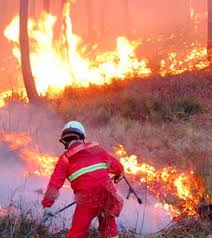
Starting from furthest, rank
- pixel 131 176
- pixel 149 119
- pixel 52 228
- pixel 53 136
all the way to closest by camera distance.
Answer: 1. pixel 149 119
2. pixel 53 136
3. pixel 131 176
4. pixel 52 228

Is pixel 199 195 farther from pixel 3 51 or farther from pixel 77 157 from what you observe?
pixel 3 51

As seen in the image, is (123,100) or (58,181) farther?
(123,100)

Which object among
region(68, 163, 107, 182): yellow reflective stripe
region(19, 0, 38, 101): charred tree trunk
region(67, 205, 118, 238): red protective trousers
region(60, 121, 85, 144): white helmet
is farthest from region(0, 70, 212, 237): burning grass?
region(60, 121, 85, 144): white helmet

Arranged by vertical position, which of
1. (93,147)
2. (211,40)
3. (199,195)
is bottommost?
(93,147)

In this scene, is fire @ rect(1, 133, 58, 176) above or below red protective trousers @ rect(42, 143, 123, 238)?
above

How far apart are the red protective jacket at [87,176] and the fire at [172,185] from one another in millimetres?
1683

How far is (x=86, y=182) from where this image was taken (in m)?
5.06

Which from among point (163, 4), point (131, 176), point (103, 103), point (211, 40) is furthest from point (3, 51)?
point (131, 176)

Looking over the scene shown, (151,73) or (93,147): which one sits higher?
(151,73)

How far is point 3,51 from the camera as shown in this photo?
36.2 metres

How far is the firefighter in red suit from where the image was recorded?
501 cm

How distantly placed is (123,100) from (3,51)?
25505mm

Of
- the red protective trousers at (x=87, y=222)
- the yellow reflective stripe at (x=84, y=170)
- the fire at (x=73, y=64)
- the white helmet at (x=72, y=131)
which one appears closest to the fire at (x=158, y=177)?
the red protective trousers at (x=87, y=222)

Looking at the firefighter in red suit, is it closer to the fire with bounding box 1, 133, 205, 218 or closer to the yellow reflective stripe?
the yellow reflective stripe
